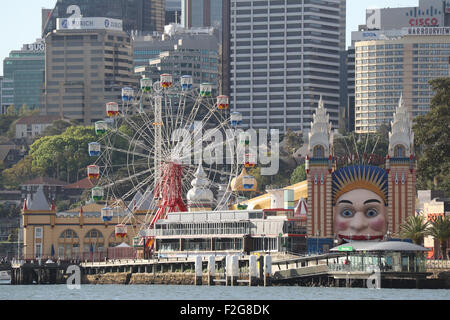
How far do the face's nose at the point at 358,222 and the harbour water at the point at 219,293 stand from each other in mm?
19493

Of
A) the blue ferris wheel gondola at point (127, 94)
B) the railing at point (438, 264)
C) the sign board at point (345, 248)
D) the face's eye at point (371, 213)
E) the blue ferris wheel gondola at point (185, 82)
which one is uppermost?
the blue ferris wheel gondola at point (185, 82)

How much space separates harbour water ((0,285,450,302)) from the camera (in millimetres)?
125750

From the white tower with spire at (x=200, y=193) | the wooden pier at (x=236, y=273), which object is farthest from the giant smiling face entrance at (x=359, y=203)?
the white tower with spire at (x=200, y=193)

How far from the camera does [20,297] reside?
13900 centimetres

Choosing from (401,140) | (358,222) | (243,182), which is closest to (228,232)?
(243,182)

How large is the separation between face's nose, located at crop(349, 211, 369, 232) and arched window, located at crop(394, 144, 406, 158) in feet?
27.5

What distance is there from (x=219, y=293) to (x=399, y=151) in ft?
134

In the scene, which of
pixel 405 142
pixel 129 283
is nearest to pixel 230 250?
pixel 129 283

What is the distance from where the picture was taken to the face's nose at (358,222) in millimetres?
162500

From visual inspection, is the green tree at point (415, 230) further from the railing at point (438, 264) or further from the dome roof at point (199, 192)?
the dome roof at point (199, 192)

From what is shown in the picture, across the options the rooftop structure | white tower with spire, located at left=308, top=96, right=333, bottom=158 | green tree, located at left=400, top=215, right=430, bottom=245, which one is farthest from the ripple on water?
white tower with spire, located at left=308, top=96, right=333, bottom=158

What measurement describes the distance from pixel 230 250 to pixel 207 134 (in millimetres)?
15334

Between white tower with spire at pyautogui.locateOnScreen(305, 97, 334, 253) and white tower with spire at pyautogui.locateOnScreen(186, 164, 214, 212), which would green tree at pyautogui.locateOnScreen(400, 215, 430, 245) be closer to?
white tower with spire at pyautogui.locateOnScreen(305, 97, 334, 253)
